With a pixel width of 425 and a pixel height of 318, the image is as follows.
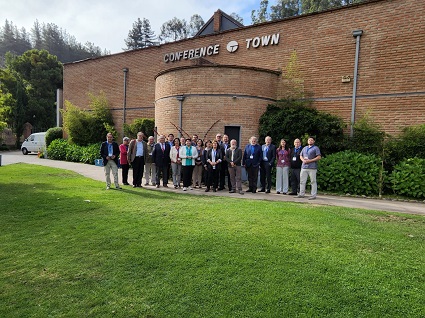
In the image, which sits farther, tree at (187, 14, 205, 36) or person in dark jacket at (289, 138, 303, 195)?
tree at (187, 14, 205, 36)

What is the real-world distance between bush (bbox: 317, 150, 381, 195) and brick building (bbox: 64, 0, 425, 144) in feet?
9.27

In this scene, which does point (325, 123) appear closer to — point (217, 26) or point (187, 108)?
point (187, 108)

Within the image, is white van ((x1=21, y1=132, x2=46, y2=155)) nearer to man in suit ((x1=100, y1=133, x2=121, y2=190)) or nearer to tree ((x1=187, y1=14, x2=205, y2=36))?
man in suit ((x1=100, y1=133, x2=121, y2=190))

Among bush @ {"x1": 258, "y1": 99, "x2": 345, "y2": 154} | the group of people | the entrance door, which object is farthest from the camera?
the entrance door

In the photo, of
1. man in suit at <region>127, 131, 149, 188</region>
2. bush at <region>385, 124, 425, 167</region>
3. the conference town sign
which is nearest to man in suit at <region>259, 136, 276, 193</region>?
bush at <region>385, 124, 425, 167</region>

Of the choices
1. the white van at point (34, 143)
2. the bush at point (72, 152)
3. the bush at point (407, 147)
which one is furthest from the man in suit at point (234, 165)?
the white van at point (34, 143)

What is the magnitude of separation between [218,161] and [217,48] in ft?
29.2

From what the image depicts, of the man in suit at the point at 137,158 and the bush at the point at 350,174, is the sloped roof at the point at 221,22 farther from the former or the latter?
the bush at the point at 350,174

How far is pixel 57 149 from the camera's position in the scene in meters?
21.4

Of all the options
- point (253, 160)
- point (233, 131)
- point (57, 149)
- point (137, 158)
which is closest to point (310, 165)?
point (253, 160)

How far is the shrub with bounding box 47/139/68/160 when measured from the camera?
2114 centimetres

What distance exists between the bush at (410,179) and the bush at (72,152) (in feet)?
51.5

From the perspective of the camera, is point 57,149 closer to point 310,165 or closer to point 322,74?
point 322,74

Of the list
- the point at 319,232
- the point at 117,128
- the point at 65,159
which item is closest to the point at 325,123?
the point at 319,232
